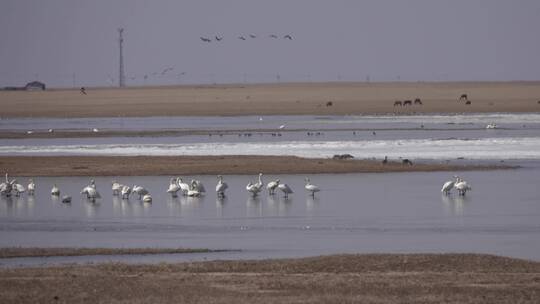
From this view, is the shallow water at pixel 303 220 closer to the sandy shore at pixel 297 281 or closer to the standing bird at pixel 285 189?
the standing bird at pixel 285 189

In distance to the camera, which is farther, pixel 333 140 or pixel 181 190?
pixel 333 140

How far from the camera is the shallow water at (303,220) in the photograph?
1838 cm

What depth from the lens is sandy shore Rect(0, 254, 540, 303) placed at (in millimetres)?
13219

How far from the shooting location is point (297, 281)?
14.3 meters

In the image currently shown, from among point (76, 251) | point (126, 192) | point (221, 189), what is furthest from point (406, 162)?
point (76, 251)

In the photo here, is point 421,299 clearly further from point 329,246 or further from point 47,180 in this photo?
point 47,180

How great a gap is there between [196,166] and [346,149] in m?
7.67

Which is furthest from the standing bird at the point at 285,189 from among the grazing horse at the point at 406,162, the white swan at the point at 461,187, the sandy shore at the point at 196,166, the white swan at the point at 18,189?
the grazing horse at the point at 406,162

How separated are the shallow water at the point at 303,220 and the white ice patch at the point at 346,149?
23.5ft

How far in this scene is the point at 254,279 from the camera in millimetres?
14523

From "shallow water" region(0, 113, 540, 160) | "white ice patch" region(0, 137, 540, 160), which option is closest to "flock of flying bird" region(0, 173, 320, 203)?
"shallow water" region(0, 113, 540, 160)

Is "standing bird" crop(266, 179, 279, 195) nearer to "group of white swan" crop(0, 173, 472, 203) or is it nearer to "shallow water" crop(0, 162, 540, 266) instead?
"group of white swan" crop(0, 173, 472, 203)

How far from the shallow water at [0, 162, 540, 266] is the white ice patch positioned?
717 cm

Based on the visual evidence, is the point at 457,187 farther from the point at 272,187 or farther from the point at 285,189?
the point at 272,187
